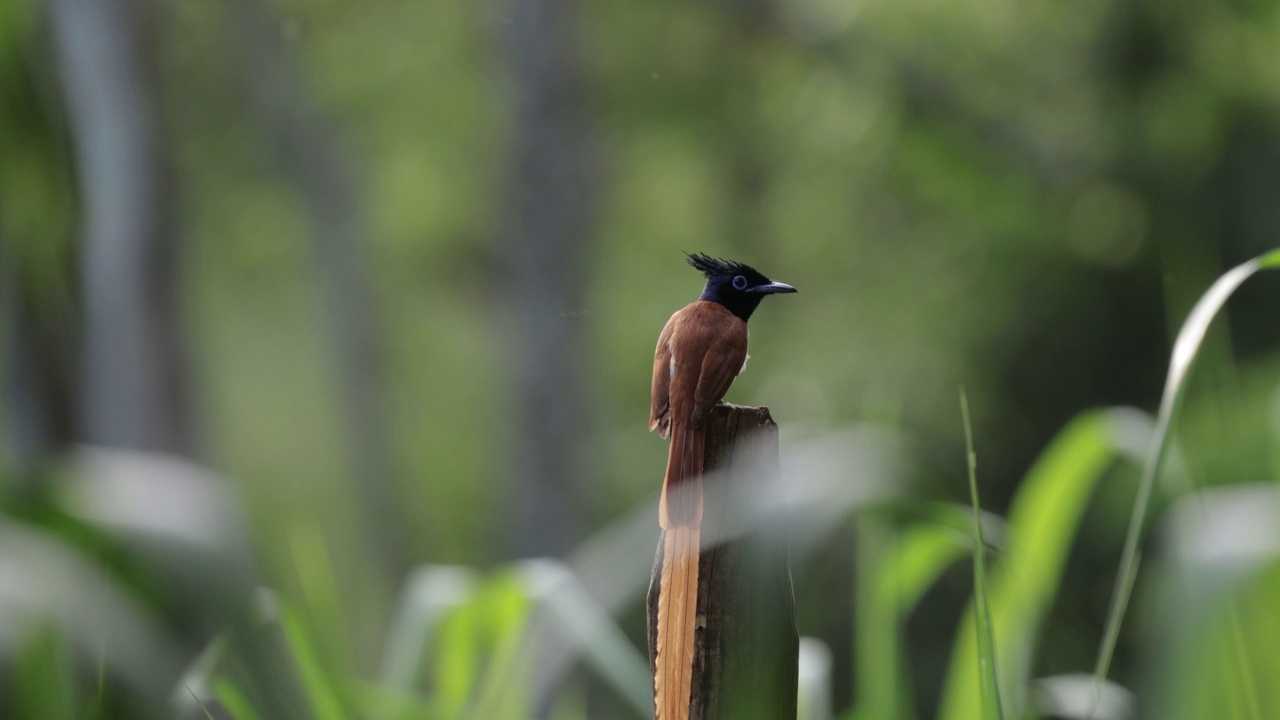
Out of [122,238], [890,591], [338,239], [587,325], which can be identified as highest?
[338,239]

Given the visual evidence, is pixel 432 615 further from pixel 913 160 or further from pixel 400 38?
pixel 400 38

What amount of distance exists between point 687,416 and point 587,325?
24.6ft

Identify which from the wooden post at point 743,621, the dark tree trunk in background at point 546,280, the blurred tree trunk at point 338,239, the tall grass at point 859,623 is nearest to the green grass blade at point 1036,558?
the tall grass at point 859,623

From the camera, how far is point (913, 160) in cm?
744

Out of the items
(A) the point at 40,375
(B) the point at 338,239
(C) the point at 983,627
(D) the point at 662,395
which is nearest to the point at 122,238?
(A) the point at 40,375

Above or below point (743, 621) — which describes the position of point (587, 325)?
above

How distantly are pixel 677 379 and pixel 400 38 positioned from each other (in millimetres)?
11494

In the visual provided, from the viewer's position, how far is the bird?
960mm

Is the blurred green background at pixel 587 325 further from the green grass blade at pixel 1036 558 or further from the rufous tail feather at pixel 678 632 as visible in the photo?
the rufous tail feather at pixel 678 632

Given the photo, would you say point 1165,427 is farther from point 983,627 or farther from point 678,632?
point 678,632

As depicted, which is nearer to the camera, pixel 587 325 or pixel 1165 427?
pixel 1165 427

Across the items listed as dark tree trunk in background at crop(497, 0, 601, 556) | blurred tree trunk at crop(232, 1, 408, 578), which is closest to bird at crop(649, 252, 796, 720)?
dark tree trunk in background at crop(497, 0, 601, 556)

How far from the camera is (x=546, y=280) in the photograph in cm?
788

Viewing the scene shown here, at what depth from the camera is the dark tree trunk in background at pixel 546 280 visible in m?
7.75
